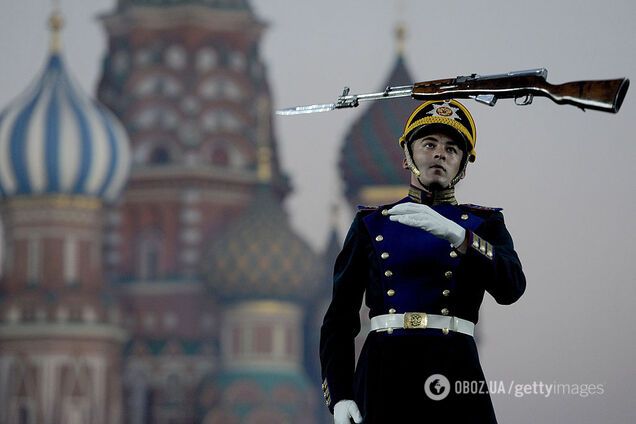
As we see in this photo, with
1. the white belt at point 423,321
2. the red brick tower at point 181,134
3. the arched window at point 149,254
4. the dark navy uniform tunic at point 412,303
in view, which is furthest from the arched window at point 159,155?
the white belt at point 423,321

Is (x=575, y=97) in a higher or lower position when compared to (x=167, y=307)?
higher

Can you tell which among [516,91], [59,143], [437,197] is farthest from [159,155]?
[516,91]

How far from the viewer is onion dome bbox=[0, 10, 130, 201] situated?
2338 cm

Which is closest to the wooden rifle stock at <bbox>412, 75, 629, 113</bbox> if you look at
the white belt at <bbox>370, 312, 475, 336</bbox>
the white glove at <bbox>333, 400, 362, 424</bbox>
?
the white belt at <bbox>370, 312, 475, 336</bbox>

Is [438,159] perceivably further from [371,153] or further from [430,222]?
[371,153]

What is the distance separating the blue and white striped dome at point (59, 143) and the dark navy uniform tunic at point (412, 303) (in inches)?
791

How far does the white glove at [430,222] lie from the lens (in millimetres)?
3242

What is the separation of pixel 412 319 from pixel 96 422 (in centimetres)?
1971

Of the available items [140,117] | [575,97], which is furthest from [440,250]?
[140,117]

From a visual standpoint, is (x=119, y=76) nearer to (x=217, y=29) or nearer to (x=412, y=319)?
(x=217, y=29)

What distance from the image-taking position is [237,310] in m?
24.2

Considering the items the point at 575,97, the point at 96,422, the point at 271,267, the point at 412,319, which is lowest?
the point at 96,422

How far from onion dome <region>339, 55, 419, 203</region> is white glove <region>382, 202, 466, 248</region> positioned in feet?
65.8

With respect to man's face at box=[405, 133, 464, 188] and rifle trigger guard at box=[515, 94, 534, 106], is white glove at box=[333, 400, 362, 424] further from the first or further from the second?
rifle trigger guard at box=[515, 94, 534, 106]
